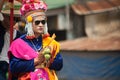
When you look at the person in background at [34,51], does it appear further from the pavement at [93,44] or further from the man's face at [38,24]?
the pavement at [93,44]

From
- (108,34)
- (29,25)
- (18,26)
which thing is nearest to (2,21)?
(18,26)

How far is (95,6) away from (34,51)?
10143 millimetres

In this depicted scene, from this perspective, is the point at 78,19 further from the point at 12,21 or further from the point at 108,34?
the point at 12,21

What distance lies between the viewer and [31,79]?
4984mm

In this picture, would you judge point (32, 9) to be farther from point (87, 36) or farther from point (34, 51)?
point (87, 36)

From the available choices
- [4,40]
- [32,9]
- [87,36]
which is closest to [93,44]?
[87,36]

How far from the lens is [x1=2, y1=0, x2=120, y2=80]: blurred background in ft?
35.2

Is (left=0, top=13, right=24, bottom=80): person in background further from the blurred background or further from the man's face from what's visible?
the blurred background

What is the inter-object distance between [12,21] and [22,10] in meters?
0.23

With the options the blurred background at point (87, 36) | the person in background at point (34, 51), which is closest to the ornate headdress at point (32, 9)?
the person in background at point (34, 51)

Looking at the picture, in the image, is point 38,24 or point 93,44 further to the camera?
point 93,44

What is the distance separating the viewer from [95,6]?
15.0 metres

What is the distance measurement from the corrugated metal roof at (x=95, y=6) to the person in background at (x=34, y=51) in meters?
9.19

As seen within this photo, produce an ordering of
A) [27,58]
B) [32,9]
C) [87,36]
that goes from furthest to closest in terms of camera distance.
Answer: [87,36], [32,9], [27,58]
